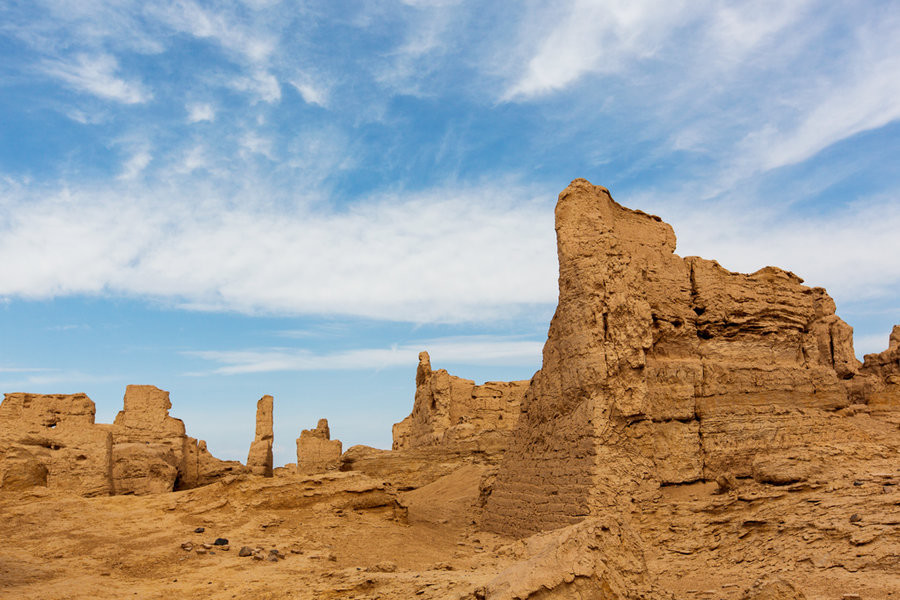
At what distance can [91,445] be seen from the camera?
14.5 meters

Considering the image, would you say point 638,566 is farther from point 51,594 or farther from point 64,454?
point 64,454

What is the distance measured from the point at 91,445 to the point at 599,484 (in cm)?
1049

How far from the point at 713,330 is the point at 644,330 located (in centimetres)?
172

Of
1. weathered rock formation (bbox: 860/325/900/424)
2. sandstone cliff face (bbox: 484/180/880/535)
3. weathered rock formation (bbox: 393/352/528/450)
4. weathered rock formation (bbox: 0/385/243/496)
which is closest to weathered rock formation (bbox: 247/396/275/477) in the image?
weathered rock formation (bbox: 0/385/243/496)

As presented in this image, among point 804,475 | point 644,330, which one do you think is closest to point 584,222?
point 644,330

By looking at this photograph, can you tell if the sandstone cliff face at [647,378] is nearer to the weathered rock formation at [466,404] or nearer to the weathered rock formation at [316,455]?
the weathered rock formation at [466,404]

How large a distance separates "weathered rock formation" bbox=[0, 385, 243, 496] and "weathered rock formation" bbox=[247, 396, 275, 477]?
4615mm

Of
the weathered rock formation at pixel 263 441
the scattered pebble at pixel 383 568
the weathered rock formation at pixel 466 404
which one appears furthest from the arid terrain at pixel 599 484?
the weathered rock formation at pixel 263 441

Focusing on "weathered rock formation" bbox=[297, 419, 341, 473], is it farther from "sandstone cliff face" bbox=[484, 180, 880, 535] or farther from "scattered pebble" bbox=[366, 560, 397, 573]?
"scattered pebble" bbox=[366, 560, 397, 573]

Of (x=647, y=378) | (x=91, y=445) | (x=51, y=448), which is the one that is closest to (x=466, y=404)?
(x=91, y=445)

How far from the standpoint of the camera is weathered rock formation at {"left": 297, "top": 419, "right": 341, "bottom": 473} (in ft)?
74.7

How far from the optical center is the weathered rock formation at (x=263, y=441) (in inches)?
936

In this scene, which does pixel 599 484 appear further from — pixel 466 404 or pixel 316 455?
pixel 316 455

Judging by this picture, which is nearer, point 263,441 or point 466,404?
point 466,404
